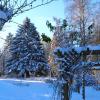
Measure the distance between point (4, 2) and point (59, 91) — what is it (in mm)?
4146

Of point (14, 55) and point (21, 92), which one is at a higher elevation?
point (14, 55)

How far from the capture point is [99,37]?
2877cm

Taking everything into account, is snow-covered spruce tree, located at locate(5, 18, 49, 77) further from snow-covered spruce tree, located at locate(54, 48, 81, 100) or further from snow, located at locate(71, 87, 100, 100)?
snow-covered spruce tree, located at locate(54, 48, 81, 100)

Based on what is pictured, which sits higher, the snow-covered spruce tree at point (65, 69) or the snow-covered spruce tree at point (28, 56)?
the snow-covered spruce tree at point (28, 56)

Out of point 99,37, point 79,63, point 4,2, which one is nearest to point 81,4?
point 99,37

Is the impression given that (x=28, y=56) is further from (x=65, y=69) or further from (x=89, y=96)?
(x=65, y=69)

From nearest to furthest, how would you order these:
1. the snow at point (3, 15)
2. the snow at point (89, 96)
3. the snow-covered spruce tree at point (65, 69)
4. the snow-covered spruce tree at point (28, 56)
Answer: the snow at point (3, 15) → the snow-covered spruce tree at point (65, 69) → the snow at point (89, 96) → the snow-covered spruce tree at point (28, 56)

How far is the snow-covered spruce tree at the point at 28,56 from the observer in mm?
45219

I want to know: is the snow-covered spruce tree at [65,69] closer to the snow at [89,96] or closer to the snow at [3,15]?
the snow at [3,15]

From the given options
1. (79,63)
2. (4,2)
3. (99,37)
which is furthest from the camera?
(99,37)

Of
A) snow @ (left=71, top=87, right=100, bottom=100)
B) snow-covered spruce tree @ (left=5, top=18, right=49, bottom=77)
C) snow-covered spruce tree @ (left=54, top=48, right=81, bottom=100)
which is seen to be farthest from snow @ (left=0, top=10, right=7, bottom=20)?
snow-covered spruce tree @ (left=5, top=18, right=49, bottom=77)

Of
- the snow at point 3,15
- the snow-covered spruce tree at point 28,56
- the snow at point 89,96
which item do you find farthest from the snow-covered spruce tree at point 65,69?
the snow-covered spruce tree at point 28,56

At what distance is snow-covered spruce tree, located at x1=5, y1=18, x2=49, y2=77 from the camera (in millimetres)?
45219

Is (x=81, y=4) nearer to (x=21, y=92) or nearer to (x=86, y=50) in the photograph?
(x=21, y=92)
